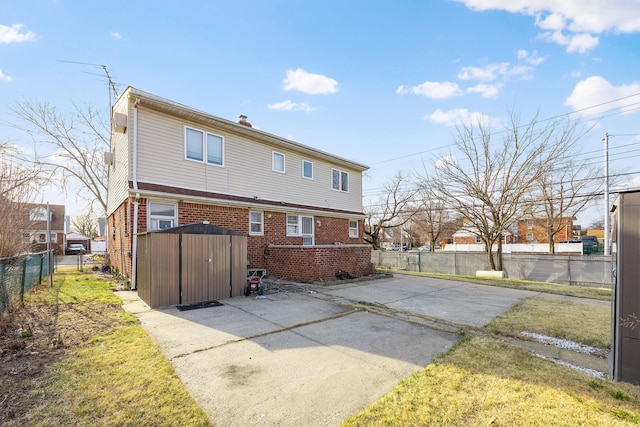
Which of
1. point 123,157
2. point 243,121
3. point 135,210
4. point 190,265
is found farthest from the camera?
point 243,121

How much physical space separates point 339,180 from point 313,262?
23.2 ft

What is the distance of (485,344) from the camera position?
4469 mm

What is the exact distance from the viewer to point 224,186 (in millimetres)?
11195

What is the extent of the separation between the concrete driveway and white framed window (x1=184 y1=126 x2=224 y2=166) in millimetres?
5086

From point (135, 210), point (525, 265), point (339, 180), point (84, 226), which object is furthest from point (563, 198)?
point (84, 226)

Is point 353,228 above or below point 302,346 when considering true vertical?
above

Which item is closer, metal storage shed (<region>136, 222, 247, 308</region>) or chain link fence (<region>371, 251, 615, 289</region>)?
metal storage shed (<region>136, 222, 247, 308</region>)

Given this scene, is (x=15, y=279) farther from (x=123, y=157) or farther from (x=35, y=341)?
(x=123, y=157)

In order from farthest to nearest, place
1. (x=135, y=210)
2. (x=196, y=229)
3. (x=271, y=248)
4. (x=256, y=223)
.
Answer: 1. (x=256, y=223)
2. (x=271, y=248)
3. (x=135, y=210)
4. (x=196, y=229)

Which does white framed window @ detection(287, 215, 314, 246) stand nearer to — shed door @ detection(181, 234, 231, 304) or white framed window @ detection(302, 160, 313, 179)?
white framed window @ detection(302, 160, 313, 179)

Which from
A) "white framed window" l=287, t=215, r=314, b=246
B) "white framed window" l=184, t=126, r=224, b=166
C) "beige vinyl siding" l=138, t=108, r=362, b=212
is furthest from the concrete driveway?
"white framed window" l=287, t=215, r=314, b=246

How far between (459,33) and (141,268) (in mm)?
13092

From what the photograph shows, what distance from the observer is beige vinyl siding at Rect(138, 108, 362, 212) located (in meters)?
9.54

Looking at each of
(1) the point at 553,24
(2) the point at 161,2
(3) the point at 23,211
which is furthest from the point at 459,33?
(3) the point at 23,211
